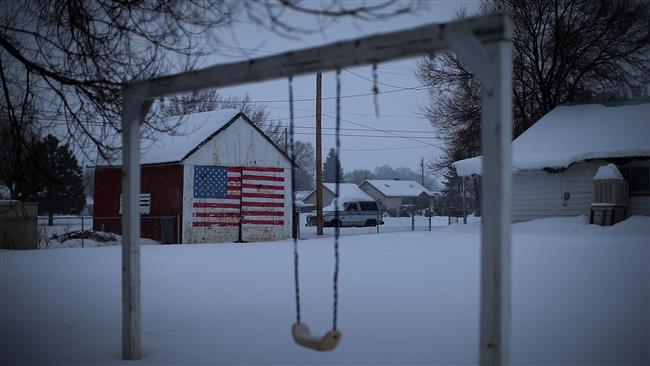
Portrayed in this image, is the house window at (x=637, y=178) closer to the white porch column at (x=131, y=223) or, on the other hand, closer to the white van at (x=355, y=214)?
the white van at (x=355, y=214)

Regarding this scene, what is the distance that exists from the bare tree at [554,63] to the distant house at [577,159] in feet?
11.2

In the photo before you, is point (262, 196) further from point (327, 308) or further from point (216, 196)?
point (327, 308)

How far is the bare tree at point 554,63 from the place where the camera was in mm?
27141

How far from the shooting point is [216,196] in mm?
21312

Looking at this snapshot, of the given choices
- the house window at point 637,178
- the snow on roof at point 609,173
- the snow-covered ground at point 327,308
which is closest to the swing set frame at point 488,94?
the snow-covered ground at point 327,308

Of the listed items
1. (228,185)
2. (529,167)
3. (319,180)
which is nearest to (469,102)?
(529,167)

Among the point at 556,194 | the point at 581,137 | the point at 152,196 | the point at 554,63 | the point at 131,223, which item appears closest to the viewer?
the point at 131,223

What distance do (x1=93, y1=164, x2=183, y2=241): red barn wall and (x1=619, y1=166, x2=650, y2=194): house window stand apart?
16.2 meters

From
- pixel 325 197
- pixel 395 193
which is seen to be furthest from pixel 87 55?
pixel 395 193

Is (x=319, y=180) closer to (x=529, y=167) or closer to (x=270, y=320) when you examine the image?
(x=529, y=167)

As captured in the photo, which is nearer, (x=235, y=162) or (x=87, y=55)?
(x=87, y=55)

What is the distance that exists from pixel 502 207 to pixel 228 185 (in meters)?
18.3

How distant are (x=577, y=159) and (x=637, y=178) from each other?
232 cm

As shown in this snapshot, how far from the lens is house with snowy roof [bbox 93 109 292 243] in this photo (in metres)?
20.7
